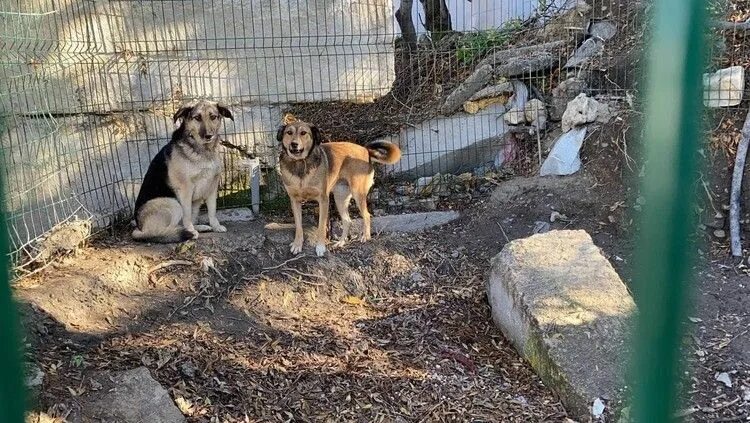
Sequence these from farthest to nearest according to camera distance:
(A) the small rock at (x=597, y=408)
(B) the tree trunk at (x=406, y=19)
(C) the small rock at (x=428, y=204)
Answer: (B) the tree trunk at (x=406, y=19) → (C) the small rock at (x=428, y=204) → (A) the small rock at (x=597, y=408)

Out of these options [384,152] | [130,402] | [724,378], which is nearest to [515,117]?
[384,152]

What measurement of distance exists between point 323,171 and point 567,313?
2.55 meters

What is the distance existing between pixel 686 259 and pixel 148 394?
346cm

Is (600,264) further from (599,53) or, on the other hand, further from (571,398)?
(599,53)

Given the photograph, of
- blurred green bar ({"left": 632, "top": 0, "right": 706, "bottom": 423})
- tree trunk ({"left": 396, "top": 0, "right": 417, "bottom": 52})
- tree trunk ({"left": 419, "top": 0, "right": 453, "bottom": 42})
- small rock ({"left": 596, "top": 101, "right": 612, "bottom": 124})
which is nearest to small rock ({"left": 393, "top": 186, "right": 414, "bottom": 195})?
small rock ({"left": 596, "top": 101, "right": 612, "bottom": 124})

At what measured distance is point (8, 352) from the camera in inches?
40.1

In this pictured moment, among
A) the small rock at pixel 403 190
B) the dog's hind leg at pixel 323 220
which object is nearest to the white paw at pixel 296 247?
the dog's hind leg at pixel 323 220

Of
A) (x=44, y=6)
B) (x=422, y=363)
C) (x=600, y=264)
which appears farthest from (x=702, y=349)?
(x=44, y=6)

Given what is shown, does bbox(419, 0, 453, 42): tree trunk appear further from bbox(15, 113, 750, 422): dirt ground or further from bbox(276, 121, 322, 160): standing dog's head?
bbox(276, 121, 322, 160): standing dog's head

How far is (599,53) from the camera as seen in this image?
7684 millimetres

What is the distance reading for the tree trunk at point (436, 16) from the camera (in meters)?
9.95

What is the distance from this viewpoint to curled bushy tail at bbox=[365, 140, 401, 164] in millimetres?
6738

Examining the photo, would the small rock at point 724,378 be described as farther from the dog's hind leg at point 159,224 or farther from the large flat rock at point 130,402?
the dog's hind leg at point 159,224

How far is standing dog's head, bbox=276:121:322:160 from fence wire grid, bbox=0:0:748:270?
129 cm
